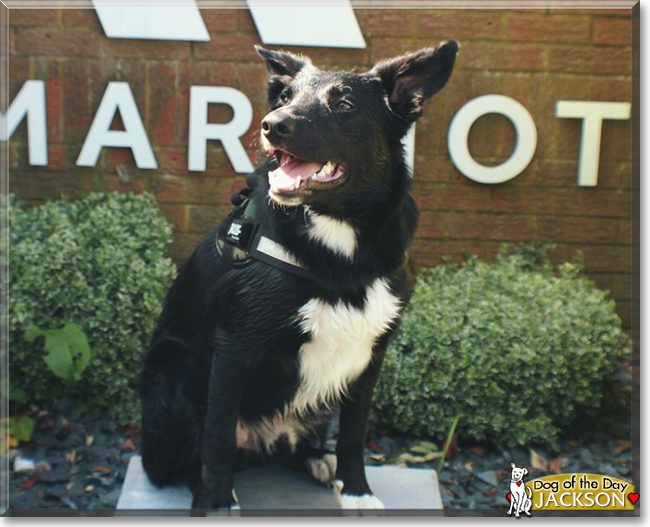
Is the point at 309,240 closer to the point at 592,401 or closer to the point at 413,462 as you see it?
the point at 413,462

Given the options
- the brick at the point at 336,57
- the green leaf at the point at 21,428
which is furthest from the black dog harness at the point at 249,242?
the brick at the point at 336,57

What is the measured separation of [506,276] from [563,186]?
74 cm

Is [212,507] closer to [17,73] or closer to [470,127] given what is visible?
[470,127]

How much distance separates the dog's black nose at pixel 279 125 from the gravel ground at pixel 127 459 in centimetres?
178

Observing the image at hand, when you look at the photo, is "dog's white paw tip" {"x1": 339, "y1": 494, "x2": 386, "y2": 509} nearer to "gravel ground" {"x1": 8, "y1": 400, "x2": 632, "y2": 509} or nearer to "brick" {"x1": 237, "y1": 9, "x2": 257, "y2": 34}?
"gravel ground" {"x1": 8, "y1": 400, "x2": 632, "y2": 509}

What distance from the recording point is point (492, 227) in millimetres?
4270

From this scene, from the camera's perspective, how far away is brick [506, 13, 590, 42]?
13.5 ft

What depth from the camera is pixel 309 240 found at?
7.29 ft

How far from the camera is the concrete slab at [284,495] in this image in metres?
2.52

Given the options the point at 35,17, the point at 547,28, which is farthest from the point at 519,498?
the point at 35,17

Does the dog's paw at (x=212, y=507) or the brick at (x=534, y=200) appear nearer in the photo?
the dog's paw at (x=212, y=507)

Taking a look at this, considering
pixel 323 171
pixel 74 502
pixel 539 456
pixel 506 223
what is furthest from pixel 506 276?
pixel 74 502

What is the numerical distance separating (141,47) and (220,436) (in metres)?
2.53

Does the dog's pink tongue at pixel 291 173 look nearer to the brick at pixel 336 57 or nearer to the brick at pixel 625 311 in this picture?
the brick at pixel 336 57
